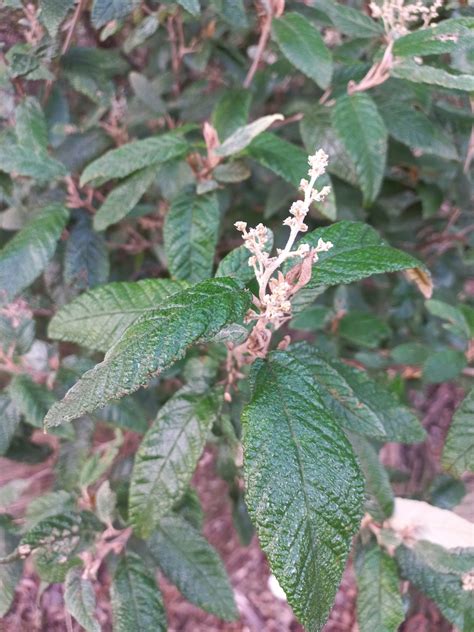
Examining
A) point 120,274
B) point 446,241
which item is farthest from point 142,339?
point 446,241

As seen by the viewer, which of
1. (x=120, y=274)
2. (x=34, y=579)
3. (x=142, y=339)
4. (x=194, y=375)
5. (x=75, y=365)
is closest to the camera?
(x=142, y=339)

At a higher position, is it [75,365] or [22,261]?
[22,261]

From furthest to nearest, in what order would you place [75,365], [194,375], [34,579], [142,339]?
[34,579], [75,365], [194,375], [142,339]

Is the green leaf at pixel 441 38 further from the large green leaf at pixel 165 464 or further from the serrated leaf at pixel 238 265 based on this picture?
the large green leaf at pixel 165 464

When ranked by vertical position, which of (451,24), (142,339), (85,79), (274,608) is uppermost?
(451,24)

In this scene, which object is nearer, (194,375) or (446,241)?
(194,375)

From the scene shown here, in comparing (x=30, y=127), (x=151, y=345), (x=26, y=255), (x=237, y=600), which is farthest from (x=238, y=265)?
(x=237, y=600)

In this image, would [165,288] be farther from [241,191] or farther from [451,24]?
[241,191]

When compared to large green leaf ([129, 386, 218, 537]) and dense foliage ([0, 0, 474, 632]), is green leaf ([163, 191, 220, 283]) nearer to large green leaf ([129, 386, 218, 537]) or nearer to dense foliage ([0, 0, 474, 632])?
dense foliage ([0, 0, 474, 632])
